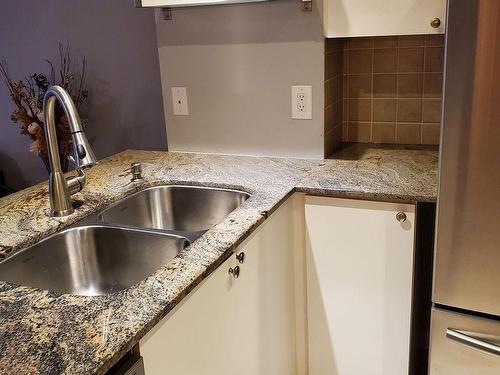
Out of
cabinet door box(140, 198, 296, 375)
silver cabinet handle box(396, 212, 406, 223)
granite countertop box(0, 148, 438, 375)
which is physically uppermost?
granite countertop box(0, 148, 438, 375)

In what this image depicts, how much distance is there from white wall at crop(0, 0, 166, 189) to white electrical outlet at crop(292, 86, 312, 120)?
0.76m

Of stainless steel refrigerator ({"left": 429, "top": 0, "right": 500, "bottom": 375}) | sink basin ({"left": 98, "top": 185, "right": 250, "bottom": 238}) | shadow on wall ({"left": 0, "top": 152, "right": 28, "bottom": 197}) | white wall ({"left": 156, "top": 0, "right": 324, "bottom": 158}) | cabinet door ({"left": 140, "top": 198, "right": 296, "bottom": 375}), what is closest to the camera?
cabinet door ({"left": 140, "top": 198, "right": 296, "bottom": 375})

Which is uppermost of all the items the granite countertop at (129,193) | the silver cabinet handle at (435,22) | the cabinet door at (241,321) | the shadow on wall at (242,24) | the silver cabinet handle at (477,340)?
the shadow on wall at (242,24)

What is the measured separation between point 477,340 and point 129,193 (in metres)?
1.14

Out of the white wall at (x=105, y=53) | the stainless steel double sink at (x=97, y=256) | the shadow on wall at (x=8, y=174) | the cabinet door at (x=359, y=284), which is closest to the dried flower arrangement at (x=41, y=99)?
the white wall at (x=105, y=53)

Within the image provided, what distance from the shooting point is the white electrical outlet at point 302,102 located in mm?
1893

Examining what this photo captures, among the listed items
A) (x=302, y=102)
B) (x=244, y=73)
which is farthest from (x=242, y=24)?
(x=302, y=102)

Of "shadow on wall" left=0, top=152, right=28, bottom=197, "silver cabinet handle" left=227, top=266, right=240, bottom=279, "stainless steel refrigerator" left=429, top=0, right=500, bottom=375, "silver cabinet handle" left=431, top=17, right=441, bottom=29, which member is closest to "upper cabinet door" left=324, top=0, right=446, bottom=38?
"silver cabinet handle" left=431, top=17, right=441, bottom=29

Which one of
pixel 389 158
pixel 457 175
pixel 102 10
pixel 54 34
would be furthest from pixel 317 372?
pixel 54 34

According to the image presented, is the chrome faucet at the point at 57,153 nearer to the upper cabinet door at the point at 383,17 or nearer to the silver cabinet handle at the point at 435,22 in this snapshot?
the upper cabinet door at the point at 383,17

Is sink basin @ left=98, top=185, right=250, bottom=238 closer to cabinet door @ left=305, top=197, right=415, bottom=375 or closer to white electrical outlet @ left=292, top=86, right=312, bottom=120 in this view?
cabinet door @ left=305, top=197, right=415, bottom=375

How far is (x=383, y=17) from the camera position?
165 cm

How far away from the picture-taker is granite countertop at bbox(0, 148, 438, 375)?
0.88 metres

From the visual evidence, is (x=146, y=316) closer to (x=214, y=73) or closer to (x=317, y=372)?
(x=317, y=372)
